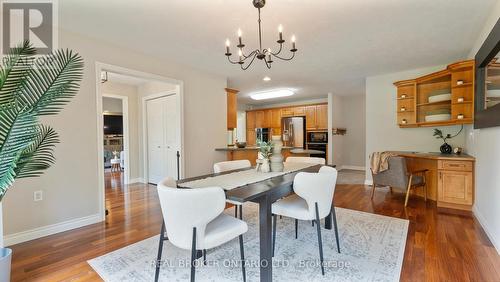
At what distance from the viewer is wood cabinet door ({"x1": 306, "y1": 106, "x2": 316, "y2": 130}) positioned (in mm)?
7273

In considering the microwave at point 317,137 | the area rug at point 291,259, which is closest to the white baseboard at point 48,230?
the area rug at point 291,259

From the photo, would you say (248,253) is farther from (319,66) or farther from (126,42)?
(319,66)

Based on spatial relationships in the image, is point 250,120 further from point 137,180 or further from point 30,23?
point 30,23

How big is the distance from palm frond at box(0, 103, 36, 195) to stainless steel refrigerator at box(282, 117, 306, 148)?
6563 millimetres

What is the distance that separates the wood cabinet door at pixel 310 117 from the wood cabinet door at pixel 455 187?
3.96m

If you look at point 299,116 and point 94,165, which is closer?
point 94,165

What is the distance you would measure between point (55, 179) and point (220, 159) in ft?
8.84

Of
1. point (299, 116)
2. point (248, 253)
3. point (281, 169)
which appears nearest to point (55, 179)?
point (248, 253)

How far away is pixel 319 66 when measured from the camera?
13.9ft

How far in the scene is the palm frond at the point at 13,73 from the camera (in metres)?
1.54

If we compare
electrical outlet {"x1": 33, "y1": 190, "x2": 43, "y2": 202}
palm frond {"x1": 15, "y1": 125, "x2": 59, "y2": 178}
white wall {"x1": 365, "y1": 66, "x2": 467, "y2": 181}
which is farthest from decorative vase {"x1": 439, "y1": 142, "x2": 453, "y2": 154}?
electrical outlet {"x1": 33, "y1": 190, "x2": 43, "y2": 202}

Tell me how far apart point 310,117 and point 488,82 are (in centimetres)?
468

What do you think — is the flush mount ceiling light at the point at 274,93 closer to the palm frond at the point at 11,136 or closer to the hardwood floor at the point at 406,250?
the hardwood floor at the point at 406,250

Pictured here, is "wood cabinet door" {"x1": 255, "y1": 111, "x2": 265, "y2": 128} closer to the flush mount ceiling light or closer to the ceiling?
the flush mount ceiling light
